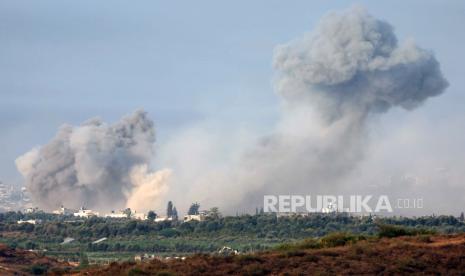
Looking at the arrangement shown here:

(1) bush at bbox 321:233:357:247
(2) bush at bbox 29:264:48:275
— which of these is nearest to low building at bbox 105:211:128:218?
(2) bush at bbox 29:264:48:275

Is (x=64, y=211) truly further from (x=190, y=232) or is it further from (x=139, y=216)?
(x=190, y=232)

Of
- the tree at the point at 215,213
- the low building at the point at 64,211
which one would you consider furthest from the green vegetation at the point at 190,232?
the low building at the point at 64,211

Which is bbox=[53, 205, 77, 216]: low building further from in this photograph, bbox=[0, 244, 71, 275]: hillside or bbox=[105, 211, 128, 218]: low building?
bbox=[0, 244, 71, 275]: hillside

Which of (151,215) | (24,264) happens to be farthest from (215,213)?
(24,264)

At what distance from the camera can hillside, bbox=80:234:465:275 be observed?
35750 mm

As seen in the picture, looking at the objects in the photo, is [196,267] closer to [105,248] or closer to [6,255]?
[6,255]

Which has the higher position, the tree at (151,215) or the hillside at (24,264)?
the tree at (151,215)

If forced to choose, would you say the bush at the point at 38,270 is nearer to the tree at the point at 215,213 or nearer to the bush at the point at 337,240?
the bush at the point at 337,240

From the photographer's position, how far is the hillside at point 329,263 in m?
35.8

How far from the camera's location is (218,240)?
92.0m

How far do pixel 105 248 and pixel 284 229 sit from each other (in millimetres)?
24719

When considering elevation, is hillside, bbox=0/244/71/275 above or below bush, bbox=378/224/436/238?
below

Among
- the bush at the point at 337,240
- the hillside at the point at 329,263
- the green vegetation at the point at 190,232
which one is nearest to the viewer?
the hillside at the point at 329,263

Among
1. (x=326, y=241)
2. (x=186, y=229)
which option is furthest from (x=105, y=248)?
(x=326, y=241)
